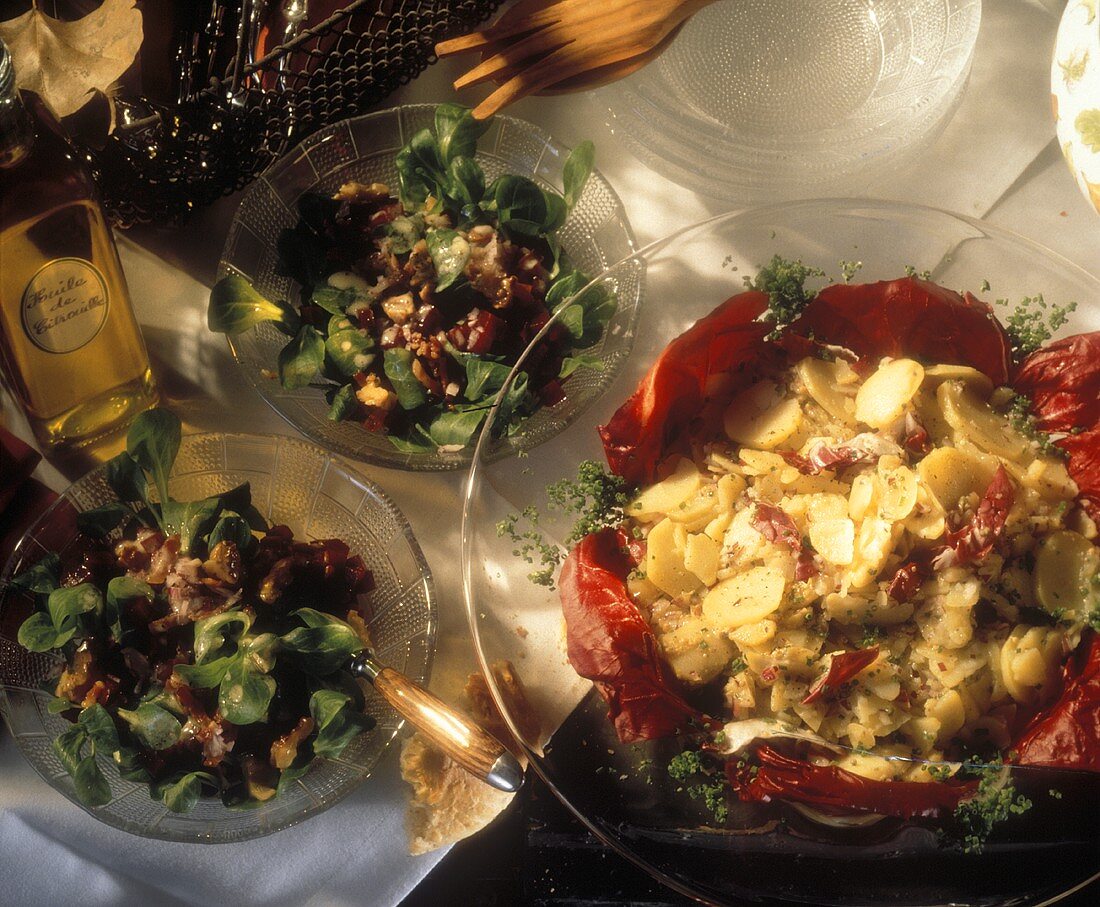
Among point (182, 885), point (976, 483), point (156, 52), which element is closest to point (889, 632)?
point (976, 483)

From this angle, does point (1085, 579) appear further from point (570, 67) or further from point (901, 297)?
point (570, 67)

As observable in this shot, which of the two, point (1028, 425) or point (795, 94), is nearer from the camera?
point (1028, 425)

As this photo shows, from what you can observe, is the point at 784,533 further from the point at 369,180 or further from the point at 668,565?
the point at 369,180

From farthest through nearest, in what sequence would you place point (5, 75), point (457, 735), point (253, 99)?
point (253, 99), point (457, 735), point (5, 75)

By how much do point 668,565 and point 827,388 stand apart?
0.22 meters

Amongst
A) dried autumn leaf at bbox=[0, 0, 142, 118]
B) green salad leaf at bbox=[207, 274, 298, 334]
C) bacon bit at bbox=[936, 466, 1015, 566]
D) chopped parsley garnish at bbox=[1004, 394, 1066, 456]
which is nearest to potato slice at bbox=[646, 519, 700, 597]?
bacon bit at bbox=[936, 466, 1015, 566]

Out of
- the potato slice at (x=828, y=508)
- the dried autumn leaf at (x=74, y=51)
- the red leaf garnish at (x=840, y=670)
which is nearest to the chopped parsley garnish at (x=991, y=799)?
the red leaf garnish at (x=840, y=670)

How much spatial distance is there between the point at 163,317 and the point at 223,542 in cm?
38

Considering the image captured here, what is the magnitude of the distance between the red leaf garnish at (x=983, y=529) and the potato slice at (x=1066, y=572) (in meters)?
0.05

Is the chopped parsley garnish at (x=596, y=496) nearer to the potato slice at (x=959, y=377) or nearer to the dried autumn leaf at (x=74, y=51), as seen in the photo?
the potato slice at (x=959, y=377)

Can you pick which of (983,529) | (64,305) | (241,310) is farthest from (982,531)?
(64,305)

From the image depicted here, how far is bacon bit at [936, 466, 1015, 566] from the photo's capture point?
87cm

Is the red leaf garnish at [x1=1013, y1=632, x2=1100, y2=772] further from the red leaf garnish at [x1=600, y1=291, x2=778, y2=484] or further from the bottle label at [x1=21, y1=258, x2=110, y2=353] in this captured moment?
the bottle label at [x1=21, y1=258, x2=110, y2=353]

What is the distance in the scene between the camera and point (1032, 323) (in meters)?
1.00
